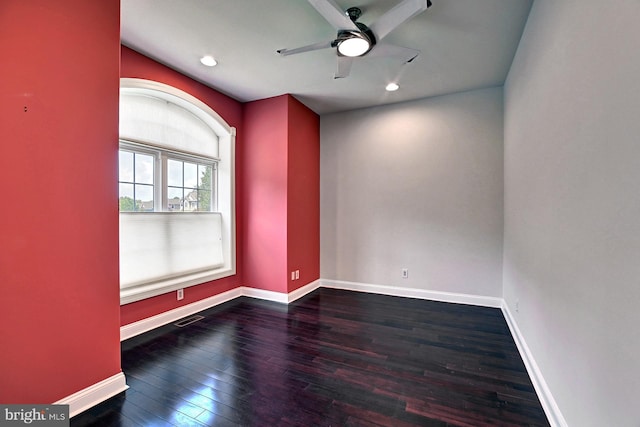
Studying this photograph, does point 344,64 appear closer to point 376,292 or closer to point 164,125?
point 164,125

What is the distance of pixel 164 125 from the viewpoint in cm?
301

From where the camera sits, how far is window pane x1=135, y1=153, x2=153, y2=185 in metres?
2.83

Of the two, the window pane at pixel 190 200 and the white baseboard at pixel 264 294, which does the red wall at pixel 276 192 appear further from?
the window pane at pixel 190 200

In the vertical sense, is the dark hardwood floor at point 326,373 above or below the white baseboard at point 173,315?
below

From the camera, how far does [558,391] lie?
1513 mm

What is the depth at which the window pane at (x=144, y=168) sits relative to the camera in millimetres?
2832

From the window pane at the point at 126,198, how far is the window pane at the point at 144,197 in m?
0.06

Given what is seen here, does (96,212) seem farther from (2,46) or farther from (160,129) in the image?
(160,129)

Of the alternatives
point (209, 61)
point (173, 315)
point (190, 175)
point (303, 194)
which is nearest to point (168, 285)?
point (173, 315)

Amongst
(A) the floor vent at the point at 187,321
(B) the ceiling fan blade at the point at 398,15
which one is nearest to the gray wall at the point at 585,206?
(B) the ceiling fan blade at the point at 398,15

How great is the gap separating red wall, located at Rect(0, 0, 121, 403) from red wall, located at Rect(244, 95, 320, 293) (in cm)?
204

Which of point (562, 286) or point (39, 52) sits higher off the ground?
point (39, 52)

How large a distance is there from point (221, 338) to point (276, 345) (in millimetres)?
584

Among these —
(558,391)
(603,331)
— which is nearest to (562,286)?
(603,331)
